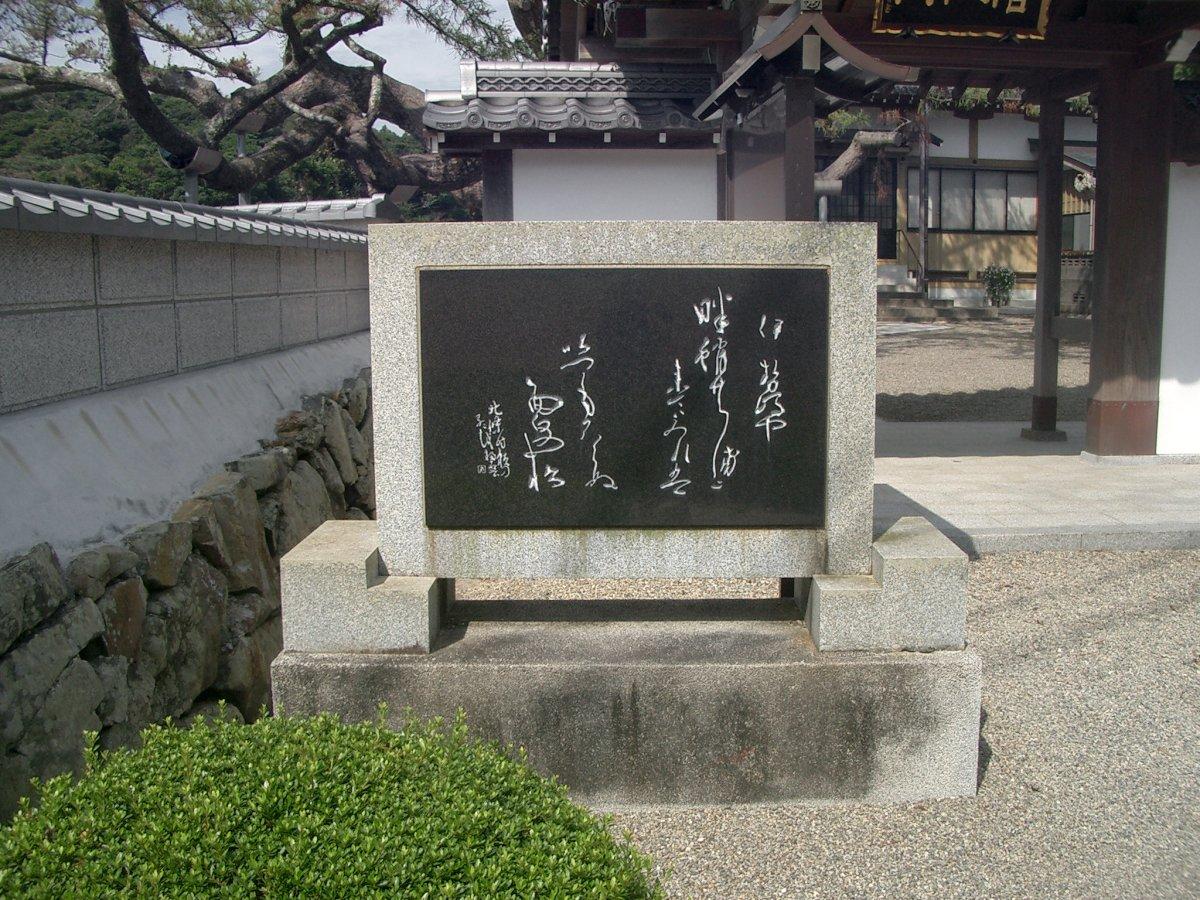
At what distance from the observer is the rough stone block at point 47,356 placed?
432 centimetres

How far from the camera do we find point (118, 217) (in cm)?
490

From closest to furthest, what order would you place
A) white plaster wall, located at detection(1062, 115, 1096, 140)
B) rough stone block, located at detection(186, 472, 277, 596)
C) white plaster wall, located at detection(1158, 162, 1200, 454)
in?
rough stone block, located at detection(186, 472, 277, 596), white plaster wall, located at detection(1158, 162, 1200, 454), white plaster wall, located at detection(1062, 115, 1096, 140)

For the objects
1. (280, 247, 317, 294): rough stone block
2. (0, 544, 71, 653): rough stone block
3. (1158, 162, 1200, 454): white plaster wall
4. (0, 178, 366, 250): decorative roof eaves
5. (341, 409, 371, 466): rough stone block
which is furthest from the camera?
(1158, 162, 1200, 454): white plaster wall

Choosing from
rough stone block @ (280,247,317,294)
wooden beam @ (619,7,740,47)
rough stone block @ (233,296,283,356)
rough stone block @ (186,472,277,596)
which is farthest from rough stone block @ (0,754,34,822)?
wooden beam @ (619,7,740,47)

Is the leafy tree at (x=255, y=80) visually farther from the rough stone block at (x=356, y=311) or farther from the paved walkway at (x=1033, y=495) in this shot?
the paved walkway at (x=1033, y=495)

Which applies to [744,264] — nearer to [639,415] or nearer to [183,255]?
[639,415]

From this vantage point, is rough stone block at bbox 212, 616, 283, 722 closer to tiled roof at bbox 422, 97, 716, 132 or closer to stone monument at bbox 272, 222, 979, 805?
stone monument at bbox 272, 222, 979, 805

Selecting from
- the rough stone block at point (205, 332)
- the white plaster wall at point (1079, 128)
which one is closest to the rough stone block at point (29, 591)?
the rough stone block at point (205, 332)

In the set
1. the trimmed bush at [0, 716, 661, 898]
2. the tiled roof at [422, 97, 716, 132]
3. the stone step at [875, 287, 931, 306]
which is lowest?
the trimmed bush at [0, 716, 661, 898]

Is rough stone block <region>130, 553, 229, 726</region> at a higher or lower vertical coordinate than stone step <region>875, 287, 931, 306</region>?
lower

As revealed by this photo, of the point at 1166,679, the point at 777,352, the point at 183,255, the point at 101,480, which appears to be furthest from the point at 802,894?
the point at 183,255

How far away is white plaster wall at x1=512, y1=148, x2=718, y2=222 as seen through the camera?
32.6 ft

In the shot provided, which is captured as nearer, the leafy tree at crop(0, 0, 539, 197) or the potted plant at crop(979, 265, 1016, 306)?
the leafy tree at crop(0, 0, 539, 197)

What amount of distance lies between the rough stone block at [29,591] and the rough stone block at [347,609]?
0.78 metres
